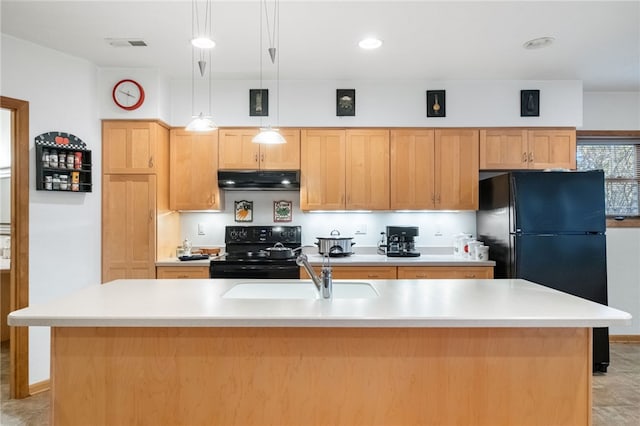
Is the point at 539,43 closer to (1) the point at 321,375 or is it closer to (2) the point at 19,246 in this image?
(1) the point at 321,375

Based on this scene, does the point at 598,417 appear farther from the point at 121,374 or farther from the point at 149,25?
the point at 149,25

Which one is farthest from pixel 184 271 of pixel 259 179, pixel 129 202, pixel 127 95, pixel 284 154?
pixel 127 95

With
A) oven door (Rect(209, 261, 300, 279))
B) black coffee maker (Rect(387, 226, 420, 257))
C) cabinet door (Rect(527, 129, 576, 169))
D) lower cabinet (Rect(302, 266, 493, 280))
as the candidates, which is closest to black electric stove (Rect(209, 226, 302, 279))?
oven door (Rect(209, 261, 300, 279))

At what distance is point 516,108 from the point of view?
401 centimetres

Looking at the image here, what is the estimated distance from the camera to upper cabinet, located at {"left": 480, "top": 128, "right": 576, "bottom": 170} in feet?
13.1

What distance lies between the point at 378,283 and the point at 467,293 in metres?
0.52

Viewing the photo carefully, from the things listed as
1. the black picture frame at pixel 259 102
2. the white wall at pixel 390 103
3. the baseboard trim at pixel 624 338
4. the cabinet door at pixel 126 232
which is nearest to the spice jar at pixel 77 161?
the cabinet door at pixel 126 232

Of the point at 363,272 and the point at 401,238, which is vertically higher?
the point at 401,238

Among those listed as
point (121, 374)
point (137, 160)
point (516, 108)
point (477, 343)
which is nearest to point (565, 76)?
point (516, 108)

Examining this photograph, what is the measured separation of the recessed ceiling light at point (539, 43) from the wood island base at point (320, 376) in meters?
2.24

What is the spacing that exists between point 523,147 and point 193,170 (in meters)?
3.19

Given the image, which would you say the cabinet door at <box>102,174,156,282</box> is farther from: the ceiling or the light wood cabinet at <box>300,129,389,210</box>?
the light wood cabinet at <box>300,129,389,210</box>

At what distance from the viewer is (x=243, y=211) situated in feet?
14.2

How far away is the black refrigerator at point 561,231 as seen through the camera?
348cm
